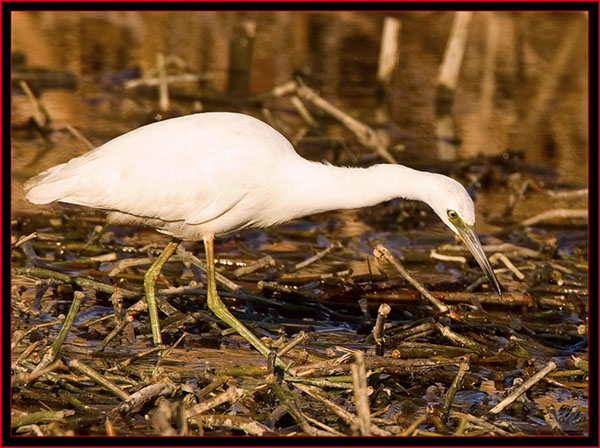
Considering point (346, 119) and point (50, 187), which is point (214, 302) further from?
point (346, 119)

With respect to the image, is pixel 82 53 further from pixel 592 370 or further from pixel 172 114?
pixel 592 370

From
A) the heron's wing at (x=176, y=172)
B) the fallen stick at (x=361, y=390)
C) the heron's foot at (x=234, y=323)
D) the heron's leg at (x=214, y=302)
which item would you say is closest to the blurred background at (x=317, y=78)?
the heron's wing at (x=176, y=172)

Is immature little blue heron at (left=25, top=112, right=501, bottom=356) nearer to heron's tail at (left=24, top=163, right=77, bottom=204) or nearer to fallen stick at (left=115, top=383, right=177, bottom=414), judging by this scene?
heron's tail at (left=24, top=163, right=77, bottom=204)

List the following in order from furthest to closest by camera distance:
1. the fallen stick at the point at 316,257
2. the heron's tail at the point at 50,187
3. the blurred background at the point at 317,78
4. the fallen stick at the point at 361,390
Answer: the blurred background at the point at 317,78, the fallen stick at the point at 316,257, the heron's tail at the point at 50,187, the fallen stick at the point at 361,390

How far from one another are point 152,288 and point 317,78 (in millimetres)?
10946

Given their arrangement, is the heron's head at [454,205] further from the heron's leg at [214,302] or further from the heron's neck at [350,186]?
the heron's leg at [214,302]

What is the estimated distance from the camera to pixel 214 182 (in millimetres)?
7047

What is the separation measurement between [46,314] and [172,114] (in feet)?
22.3

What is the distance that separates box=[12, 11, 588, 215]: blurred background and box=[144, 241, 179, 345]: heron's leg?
293cm

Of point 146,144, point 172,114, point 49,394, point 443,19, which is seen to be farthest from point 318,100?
point 443,19

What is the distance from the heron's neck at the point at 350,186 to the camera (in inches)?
271

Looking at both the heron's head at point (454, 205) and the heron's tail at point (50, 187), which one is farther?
the heron's tail at point (50, 187)

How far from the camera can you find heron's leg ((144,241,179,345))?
23.0 feet

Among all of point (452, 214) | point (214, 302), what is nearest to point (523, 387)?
point (452, 214)
